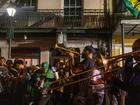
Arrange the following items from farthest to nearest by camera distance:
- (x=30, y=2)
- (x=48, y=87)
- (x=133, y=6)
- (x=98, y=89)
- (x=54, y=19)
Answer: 1. (x=30, y=2)
2. (x=54, y=19)
3. (x=133, y=6)
4. (x=98, y=89)
5. (x=48, y=87)

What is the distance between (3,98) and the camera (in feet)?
43.4

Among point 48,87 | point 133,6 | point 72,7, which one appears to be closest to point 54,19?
point 72,7

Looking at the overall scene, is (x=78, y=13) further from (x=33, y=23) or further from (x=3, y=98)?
(x=3, y=98)

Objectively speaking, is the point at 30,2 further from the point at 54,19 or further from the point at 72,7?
the point at 72,7

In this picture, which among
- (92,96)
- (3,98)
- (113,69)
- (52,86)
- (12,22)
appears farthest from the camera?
(12,22)

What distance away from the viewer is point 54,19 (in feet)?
93.9

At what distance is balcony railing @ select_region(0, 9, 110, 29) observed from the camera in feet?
93.2

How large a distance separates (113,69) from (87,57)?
1.81 m

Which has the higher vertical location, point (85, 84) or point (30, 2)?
point (30, 2)

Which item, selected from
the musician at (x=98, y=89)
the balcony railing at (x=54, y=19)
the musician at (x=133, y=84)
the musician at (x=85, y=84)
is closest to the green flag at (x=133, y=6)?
the balcony railing at (x=54, y=19)

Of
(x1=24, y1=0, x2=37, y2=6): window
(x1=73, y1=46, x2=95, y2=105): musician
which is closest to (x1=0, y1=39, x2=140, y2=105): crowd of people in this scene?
(x1=73, y1=46, x2=95, y2=105): musician

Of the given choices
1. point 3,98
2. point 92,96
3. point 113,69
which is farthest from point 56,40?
point 113,69

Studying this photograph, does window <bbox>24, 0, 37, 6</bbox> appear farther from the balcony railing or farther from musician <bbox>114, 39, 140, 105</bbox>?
musician <bbox>114, 39, 140, 105</bbox>

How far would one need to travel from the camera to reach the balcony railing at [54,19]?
28.4 m
